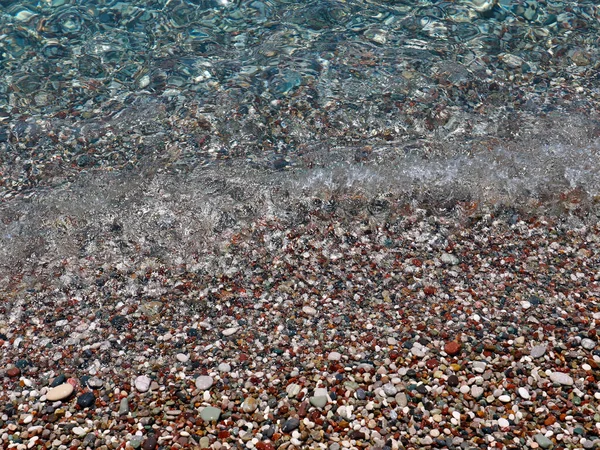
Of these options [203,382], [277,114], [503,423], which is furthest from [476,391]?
[277,114]

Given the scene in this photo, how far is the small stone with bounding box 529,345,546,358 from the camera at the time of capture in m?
3.98

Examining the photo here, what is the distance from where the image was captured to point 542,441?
346cm

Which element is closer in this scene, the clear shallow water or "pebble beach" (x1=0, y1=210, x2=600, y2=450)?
"pebble beach" (x1=0, y1=210, x2=600, y2=450)

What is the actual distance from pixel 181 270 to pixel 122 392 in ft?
4.10

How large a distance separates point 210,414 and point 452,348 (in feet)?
5.17

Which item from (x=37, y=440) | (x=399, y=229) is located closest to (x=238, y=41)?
(x=399, y=229)

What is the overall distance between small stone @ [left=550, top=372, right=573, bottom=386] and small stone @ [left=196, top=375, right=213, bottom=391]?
209 cm

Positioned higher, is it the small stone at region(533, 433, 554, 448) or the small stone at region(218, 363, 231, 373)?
the small stone at region(533, 433, 554, 448)

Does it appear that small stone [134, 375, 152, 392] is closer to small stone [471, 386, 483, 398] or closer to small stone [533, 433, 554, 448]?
small stone [471, 386, 483, 398]

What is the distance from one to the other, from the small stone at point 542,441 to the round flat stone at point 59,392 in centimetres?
278

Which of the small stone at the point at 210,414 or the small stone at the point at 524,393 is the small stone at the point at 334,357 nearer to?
the small stone at the point at 210,414

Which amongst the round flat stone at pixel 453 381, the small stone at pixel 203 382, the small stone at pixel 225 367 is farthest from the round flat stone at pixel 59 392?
the round flat stone at pixel 453 381

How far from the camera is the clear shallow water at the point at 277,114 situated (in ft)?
18.3

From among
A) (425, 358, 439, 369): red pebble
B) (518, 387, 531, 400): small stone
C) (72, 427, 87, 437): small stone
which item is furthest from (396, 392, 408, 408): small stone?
(72, 427, 87, 437): small stone
